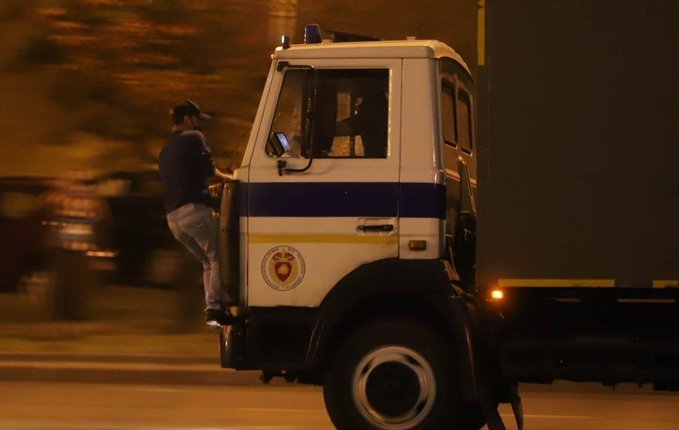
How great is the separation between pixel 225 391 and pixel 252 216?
401 cm

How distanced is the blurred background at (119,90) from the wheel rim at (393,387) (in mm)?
5292

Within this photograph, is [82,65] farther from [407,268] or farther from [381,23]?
[407,268]

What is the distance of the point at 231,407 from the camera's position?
11023 millimetres

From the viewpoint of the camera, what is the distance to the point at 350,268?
8.22m

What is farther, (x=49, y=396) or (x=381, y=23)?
(x=381, y=23)

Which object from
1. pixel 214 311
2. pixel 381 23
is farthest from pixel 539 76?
pixel 381 23

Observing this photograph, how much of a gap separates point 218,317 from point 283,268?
51 centimetres

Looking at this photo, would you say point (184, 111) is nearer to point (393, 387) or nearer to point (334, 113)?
point (334, 113)

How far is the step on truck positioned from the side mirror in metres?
0.01

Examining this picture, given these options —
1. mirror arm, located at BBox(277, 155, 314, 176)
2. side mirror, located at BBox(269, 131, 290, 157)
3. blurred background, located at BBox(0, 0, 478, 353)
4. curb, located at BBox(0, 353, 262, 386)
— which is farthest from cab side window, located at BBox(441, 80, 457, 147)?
blurred background, located at BBox(0, 0, 478, 353)

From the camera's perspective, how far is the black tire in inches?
323

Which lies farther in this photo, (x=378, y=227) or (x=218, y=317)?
(x=218, y=317)

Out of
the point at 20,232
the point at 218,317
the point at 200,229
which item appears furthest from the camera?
the point at 20,232

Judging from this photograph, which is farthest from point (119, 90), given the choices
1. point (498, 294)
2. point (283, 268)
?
point (498, 294)
